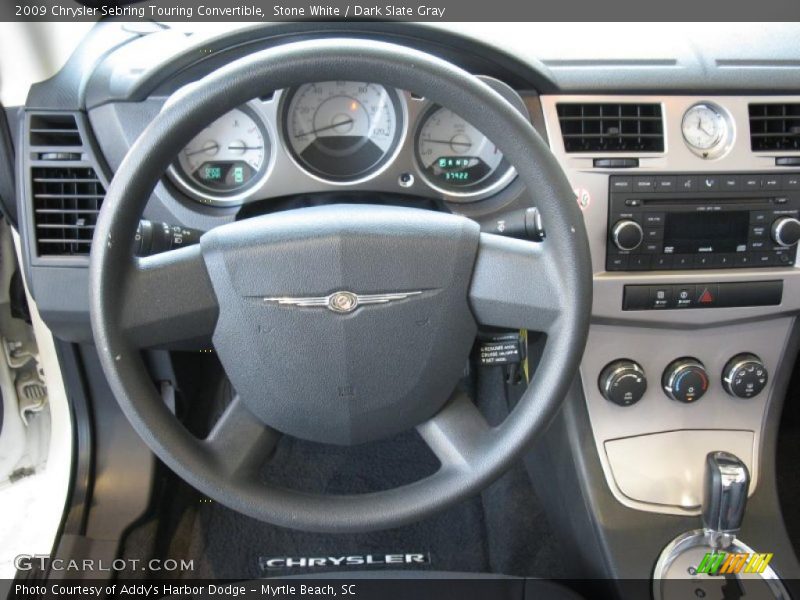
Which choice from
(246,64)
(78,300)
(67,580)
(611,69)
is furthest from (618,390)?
(67,580)

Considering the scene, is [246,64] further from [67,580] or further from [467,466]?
[67,580]

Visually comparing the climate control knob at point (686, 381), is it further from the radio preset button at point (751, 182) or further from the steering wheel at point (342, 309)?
the steering wheel at point (342, 309)

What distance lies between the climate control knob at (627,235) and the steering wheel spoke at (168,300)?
605 mm

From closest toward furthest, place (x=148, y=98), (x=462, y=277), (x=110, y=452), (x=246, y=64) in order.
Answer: (x=246, y=64)
(x=462, y=277)
(x=148, y=98)
(x=110, y=452)

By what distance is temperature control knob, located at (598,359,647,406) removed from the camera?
110cm

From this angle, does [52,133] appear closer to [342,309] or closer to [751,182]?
[342,309]

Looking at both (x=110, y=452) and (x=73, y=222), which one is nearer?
(x=73, y=222)

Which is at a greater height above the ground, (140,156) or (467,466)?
(140,156)

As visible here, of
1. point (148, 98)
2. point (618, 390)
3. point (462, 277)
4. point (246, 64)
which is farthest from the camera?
point (618, 390)

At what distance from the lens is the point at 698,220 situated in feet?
3.50

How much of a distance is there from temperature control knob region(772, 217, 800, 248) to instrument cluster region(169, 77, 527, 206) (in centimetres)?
44

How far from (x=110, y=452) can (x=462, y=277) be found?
2.92ft

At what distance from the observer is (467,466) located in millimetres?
814

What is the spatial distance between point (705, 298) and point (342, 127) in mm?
626
